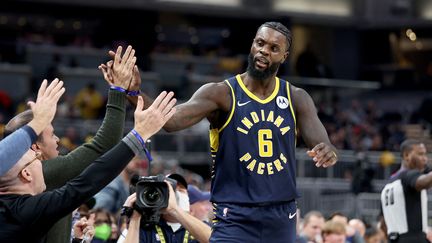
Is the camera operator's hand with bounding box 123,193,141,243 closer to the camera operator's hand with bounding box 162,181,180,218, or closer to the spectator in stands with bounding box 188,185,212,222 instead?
the camera operator's hand with bounding box 162,181,180,218

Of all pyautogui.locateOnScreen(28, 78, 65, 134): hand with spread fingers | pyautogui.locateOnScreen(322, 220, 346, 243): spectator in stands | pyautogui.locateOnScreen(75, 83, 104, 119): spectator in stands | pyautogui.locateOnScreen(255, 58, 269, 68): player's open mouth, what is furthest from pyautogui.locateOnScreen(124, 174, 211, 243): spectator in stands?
pyautogui.locateOnScreen(75, 83, 104, 119): spectator in stands

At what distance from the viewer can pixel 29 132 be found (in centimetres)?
512

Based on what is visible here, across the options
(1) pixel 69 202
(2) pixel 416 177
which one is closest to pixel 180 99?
(2) pixel 416 177

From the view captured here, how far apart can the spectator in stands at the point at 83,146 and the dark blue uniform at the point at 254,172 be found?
1167 mm

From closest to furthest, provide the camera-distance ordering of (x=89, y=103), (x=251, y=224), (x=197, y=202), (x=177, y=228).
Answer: (x=251, y=224) < (x=177, y=228) < (x=197, y=202) < (x=89, y=103)

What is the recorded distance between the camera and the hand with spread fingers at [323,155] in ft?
21.7

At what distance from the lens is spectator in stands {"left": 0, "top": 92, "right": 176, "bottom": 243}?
5.10 m

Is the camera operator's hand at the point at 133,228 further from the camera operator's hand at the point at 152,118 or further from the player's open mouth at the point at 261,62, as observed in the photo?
the player's open mouth at the point at 261,62

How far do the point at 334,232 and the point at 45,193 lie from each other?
5.99 meters

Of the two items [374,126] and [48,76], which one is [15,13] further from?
[374,126]

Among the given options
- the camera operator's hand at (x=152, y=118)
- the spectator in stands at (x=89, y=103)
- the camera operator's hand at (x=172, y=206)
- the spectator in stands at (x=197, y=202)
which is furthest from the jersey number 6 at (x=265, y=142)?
the spectator in stands at (x=89, y=103)

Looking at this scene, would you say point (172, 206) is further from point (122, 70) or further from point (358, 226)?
point (358, 226)

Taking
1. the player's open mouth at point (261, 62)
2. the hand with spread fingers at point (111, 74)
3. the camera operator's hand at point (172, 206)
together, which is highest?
the player's open mouth at point (261, 62)

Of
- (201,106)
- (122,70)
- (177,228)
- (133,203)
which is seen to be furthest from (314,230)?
(122,70)
